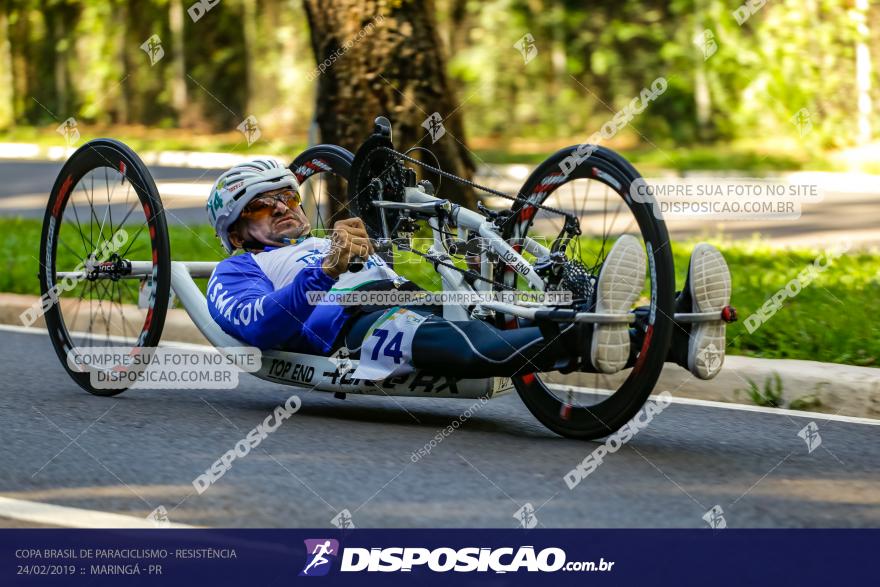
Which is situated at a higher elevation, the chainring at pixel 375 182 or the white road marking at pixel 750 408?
the chainring at pixel 375 182

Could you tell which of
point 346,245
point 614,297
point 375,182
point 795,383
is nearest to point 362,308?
point 346,245

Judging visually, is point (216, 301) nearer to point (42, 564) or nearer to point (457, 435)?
point (457, 435)

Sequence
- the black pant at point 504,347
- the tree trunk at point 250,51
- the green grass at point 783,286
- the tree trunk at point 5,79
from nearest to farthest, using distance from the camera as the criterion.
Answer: the black pant at point 504,347 → the green grass at point 783,286 → the tree trunk at point 250,51 → the tree trunk at point 5,79

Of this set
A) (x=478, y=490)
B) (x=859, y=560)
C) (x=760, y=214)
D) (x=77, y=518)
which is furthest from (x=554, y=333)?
(x=760, y=214)

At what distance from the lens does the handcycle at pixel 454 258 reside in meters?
4.61

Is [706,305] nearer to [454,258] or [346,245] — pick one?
[454,258]

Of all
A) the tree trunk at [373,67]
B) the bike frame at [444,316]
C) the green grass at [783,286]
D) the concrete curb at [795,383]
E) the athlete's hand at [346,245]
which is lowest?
the concrete curb at [795,383]

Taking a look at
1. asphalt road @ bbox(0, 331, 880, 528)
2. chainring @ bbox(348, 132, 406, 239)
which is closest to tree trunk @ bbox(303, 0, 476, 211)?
chainring @ bbox(348, 132, 406, 239)

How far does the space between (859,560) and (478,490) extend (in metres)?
1.17

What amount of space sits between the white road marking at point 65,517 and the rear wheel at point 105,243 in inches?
61.9

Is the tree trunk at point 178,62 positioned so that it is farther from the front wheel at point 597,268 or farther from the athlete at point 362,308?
the front wheel at point 597,268

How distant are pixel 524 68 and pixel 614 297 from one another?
21.0 m

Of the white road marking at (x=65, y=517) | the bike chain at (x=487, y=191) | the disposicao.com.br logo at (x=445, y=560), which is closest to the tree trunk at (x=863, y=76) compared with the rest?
the bike chain at (x=487, y=191)

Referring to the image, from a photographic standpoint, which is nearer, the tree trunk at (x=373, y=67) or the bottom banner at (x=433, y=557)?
the bottom banner at (x=433, y=557)
